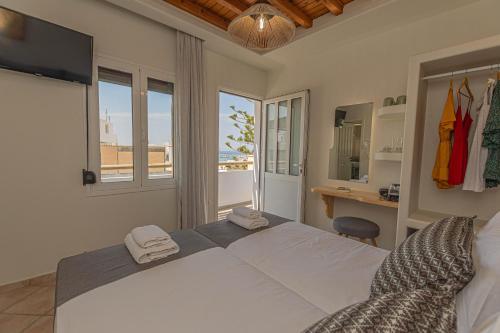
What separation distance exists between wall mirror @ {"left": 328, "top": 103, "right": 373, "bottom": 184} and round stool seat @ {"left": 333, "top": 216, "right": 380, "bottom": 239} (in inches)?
26.1

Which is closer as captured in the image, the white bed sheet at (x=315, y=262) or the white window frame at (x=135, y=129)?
the white bed sheet at (x=315, y=262)

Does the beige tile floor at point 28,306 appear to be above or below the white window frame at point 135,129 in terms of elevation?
below

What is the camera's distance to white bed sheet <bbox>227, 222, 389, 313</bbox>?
3.39 ft

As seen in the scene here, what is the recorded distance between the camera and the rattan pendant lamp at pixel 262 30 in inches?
60.5

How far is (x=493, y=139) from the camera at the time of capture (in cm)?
169

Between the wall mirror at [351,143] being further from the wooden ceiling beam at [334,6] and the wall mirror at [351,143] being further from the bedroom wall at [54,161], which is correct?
the bedroom wall at [54,161]

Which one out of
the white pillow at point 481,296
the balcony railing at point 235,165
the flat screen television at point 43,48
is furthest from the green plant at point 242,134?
the white pillow at point 481,296

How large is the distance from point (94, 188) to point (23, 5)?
1.63 metres

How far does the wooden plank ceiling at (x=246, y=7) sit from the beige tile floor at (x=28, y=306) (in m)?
2.89

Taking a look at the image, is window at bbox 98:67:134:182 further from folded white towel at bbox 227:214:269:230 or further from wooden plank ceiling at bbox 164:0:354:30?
folded white towel at bbox 227:214:269:230

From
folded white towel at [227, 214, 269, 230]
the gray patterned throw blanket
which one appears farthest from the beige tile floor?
the gray patterned throw blanket

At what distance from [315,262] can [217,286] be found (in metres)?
0.58

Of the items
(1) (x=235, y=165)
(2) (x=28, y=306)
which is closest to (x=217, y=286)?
(2) (x=28, y=306)

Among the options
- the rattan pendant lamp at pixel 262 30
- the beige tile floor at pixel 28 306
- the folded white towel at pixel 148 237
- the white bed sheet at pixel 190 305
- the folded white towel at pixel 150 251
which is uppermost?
the rattan pendant lamp at pixel 262 30
